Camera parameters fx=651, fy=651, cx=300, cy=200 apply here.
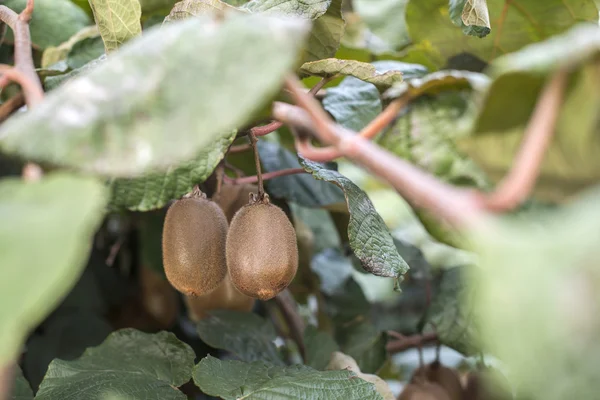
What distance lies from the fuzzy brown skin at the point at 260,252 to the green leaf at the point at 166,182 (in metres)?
0.10

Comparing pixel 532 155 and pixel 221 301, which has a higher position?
pixel 532 155

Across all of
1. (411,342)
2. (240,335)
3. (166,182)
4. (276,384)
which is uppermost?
(166,182)

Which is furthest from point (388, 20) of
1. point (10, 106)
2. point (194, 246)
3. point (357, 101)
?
point (10, 106)

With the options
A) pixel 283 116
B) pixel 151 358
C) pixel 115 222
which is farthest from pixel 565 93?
pixel 115 222

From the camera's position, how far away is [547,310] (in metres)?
0.30

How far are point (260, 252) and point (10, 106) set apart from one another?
28 cm

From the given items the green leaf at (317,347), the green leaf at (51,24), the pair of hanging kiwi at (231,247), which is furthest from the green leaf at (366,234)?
the green leaf at (51,24)

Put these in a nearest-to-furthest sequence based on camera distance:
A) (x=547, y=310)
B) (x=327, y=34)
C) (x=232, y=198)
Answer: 1. (x=547, y=310)
2. (x=327, y=34)
3. (x=232, y=198)

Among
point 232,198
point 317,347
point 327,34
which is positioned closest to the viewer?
point 327,34

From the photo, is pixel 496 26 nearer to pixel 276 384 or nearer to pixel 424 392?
pixel 424 392

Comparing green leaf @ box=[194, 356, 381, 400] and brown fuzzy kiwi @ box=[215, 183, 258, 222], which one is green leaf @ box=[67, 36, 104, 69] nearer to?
brown fuzzy kiwi @ box=[215, 183, 258, 222]

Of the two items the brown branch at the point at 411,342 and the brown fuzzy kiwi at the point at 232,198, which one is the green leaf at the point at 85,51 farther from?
the brown branch at the point at 411,342

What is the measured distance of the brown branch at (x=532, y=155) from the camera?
0.34m

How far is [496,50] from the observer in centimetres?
112
